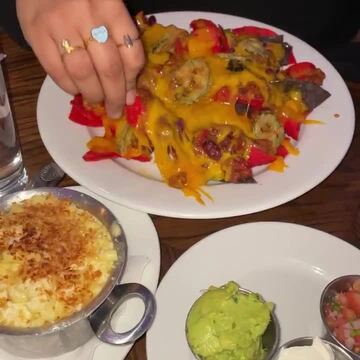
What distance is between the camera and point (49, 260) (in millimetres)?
1085

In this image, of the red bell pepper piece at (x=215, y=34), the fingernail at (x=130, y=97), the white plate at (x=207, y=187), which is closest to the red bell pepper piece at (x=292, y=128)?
the white plate at (x=207, y=187)

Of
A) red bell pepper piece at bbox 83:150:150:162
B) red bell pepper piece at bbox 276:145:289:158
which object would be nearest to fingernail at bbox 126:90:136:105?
red bell pepper piece at bbox 83:150:150:162

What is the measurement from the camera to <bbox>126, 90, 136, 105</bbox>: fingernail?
1372mm

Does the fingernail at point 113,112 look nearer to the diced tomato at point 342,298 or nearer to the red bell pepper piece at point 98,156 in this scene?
the red bell pepper piece at point 98,156

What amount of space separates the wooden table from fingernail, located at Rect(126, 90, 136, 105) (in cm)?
21

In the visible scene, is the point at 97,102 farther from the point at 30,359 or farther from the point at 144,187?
the point at 30,359

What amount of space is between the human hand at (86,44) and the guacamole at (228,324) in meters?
0.46

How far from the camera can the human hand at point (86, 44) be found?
1192 mm

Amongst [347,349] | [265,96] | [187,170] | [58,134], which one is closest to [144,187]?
[187,170]

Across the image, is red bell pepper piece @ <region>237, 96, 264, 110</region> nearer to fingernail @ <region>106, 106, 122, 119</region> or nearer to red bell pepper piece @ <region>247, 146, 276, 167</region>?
red bell pepper piece @ <region>247, 146, 276, 167</region>

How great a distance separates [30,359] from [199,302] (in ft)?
0.96

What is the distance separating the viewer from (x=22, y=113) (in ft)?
5.02

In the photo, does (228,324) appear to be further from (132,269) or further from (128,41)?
(128,41)

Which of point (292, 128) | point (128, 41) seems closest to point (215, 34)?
point (292, 128)
